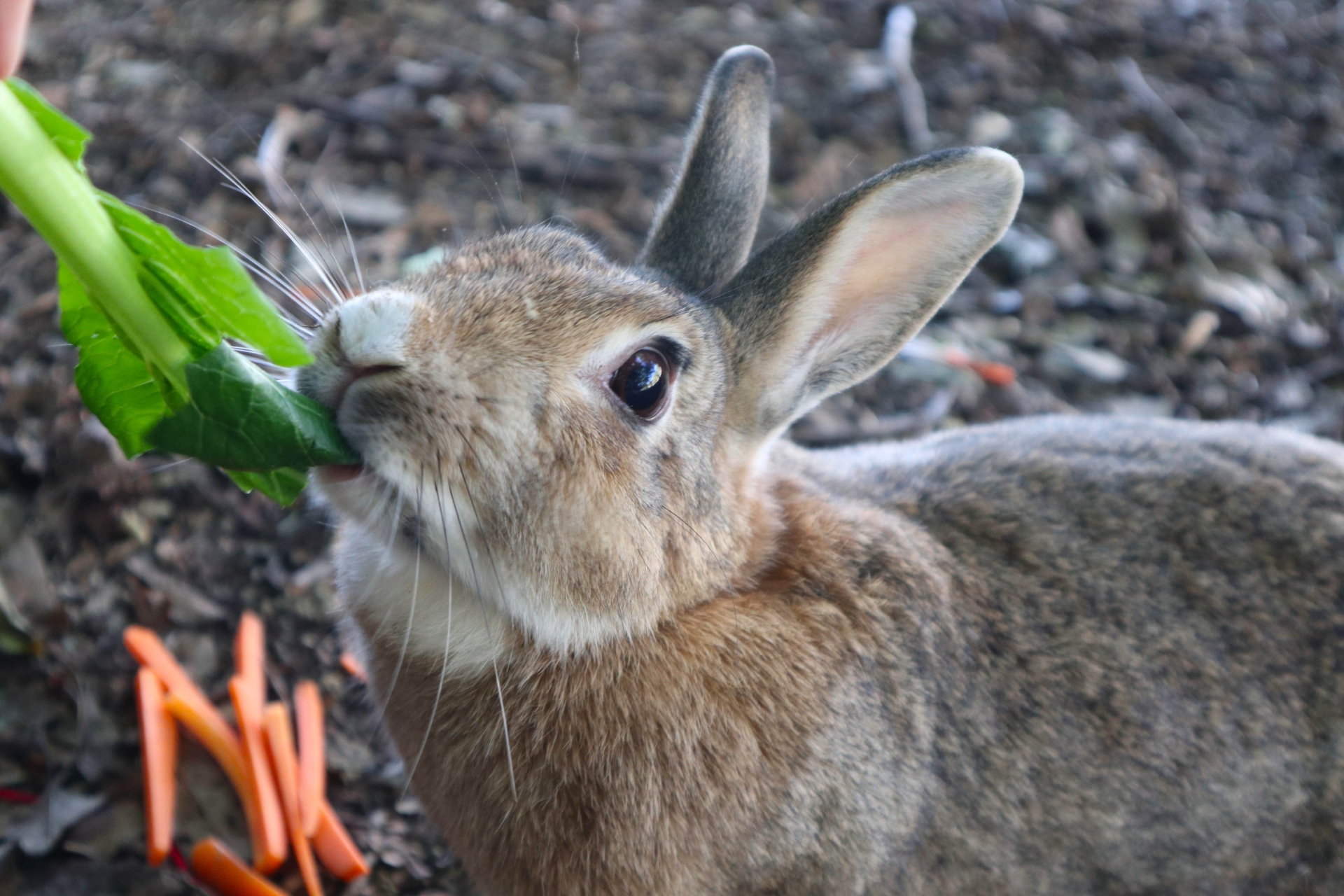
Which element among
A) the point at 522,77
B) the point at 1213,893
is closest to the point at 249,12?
the point at 522,77

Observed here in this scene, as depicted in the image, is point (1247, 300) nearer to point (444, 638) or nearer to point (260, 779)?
point (444, 638)

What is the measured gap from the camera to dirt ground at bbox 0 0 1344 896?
11.4 feet

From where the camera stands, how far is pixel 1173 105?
23.0 ft

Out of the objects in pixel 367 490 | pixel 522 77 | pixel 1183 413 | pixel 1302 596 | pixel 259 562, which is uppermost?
pixel 367 490

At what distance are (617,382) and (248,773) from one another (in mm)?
1753

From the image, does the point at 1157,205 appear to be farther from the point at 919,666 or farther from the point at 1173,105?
the point at 919,666

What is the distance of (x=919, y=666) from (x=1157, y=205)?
405cm

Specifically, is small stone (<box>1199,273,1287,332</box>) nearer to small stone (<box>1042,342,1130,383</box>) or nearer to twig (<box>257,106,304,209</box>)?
small stone (<box>1042,342,1130,383</box>)

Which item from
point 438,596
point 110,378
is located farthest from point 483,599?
point 110,378

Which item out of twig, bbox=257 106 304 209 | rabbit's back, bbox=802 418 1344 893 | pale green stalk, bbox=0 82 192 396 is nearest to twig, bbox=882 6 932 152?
twig, bbox=257 106 304 209

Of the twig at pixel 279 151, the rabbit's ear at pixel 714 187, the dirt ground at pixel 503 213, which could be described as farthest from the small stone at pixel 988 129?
the twig at pixel 279 151

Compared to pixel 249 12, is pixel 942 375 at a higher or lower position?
lower

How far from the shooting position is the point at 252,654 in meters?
3.58

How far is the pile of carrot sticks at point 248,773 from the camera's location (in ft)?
10.2
